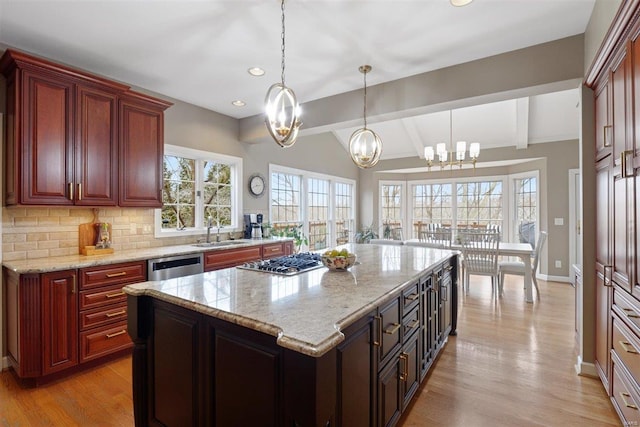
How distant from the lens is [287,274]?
201 cm

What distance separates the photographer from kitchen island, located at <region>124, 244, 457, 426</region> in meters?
1.10

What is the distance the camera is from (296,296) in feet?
5.07

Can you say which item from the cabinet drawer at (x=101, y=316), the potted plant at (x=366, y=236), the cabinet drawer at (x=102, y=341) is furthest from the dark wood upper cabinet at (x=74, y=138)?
the potted plant at (x=366, y=236)

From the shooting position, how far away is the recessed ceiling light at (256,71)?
3125mm

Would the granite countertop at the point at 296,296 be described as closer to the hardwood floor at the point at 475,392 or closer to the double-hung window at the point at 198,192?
the hardwood floor at the point at 475,392

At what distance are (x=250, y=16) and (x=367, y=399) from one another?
8.47 ft

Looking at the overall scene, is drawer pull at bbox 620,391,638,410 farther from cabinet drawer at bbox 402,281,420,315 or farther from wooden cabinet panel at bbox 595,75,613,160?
wooden cabinet panel at bbox 595,75,613,160

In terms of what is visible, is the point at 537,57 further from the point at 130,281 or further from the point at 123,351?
the point at 123,351

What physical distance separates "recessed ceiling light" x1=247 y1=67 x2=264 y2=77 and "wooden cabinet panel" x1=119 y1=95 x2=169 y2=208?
3.27 ft

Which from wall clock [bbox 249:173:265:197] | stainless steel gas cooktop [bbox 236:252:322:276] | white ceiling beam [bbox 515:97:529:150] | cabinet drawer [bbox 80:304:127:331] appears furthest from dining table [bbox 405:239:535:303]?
cabinet drawer [bbox 80:304:127:331]

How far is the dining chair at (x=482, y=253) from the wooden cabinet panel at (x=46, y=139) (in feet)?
15.7

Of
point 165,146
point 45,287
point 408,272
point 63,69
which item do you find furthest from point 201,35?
point 408,272

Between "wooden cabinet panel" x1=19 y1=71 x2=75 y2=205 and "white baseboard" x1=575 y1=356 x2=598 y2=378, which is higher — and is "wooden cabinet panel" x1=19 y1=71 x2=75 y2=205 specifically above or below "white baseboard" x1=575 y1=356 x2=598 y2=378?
above

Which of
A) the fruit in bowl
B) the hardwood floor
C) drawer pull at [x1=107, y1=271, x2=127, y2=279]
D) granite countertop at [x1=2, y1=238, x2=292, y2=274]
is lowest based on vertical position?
the hardwood floor
